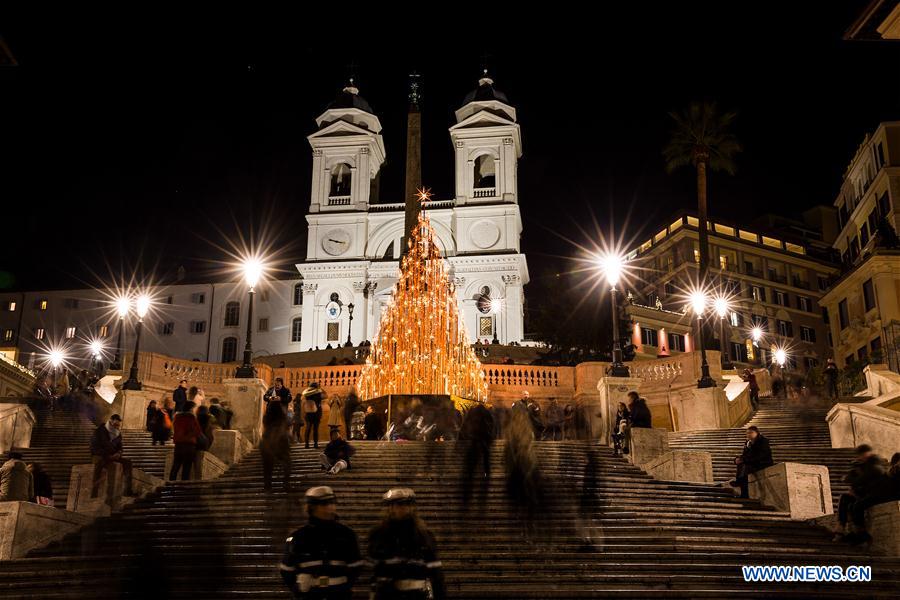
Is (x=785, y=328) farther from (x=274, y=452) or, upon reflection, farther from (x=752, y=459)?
(x=274, y=452)

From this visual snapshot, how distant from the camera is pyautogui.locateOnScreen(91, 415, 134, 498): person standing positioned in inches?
542

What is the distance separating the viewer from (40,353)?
240 feet

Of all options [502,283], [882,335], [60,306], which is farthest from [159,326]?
[882,335]

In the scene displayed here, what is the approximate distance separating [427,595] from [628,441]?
11895 millimetres

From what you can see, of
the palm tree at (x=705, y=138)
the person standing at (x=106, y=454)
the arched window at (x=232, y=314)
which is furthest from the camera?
the arched window at (x=232, y=314)

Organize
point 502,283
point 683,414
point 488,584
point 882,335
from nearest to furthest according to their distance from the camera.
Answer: point 488,584 < point 683,414 < point 882,335 < point 502,283

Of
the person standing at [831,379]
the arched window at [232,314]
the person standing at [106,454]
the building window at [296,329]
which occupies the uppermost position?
the arched window at [232,314]

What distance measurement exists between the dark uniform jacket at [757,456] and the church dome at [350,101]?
5979 centimetres

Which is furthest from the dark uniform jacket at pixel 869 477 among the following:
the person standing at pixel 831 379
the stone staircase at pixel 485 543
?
the person standing at pixel 831 379

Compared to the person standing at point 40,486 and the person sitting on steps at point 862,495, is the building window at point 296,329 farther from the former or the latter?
the person sitting on steps at point 862,495

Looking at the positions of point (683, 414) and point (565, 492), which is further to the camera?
point (683, 414)

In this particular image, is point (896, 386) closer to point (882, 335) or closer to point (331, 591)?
point (882, 335)

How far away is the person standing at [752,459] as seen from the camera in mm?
14359

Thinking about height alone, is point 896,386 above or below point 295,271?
below
